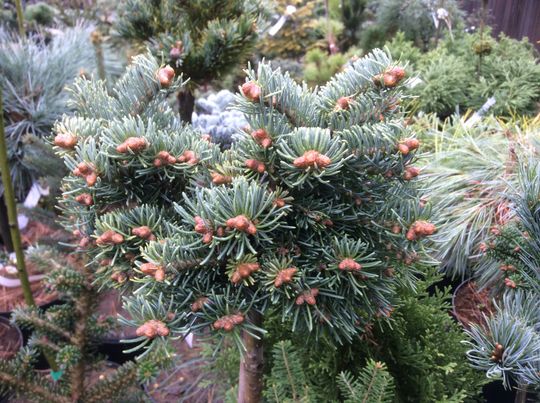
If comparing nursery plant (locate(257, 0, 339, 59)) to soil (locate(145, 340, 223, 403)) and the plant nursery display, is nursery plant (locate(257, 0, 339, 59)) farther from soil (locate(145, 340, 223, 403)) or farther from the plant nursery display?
the plant nursery display

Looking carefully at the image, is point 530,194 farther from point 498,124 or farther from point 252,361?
point 498,124

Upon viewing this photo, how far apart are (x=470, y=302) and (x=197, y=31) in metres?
1.54

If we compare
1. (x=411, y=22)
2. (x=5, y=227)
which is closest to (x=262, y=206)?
(x=5, y=227)

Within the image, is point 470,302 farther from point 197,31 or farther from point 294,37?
point 294,37

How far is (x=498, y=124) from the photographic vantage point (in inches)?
96.7

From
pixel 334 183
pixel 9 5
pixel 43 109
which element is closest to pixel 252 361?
pixel 334 183

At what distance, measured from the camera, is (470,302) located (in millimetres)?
1997

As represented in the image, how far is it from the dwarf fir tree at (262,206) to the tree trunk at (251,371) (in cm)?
10

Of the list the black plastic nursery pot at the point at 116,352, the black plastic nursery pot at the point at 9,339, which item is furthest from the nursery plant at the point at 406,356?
the black plastic nursery pot at the point at 9,339

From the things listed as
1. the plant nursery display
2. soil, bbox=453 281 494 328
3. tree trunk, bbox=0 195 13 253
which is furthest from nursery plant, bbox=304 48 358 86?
the plant nursery display

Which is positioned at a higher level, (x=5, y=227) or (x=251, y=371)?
(x=251, y=371)

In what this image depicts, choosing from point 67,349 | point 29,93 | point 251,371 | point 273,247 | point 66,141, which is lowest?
point 67,349

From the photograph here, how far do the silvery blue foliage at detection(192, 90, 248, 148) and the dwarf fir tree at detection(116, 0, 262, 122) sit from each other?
0.47ft

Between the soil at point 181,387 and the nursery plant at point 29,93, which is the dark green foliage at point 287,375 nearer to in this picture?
the soil at point 181,387
